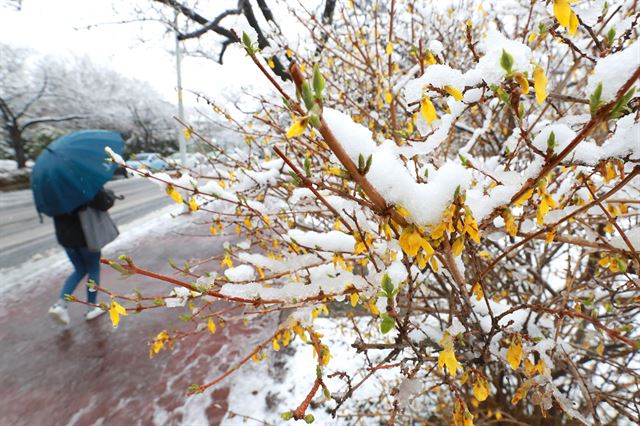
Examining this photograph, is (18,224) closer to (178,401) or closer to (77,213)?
(77,213)

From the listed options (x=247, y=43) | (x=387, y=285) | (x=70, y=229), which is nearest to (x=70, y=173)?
(x=70, y=229)

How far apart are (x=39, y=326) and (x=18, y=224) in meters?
6.85

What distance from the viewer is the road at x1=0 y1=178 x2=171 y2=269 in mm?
6527

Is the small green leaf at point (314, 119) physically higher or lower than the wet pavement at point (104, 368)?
higher

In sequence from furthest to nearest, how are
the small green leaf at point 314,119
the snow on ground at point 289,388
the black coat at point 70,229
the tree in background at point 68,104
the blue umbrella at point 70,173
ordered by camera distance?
the tree in background at point 68,104, the black coat at point 70,229, the blue umbrella at point 70,173, the snow on ground at point 289,388, the small green leaf at point 314,119

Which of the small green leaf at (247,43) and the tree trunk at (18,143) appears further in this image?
the tree trunk at (18,143)

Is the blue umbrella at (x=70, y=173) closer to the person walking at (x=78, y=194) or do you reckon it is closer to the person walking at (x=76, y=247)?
the person walking at (x=78, y=194)

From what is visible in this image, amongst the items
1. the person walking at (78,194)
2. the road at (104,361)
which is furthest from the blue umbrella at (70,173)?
the road at (104,361)

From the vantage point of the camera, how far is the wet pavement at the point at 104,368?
2.67m

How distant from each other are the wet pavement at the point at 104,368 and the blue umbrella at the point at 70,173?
1415mm

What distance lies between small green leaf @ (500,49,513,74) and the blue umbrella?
3513 millimetres

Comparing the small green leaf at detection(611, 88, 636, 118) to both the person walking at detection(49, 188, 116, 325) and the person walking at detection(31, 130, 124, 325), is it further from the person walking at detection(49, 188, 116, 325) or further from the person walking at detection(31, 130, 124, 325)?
the person walking at detection(49, 188, 116, 325)

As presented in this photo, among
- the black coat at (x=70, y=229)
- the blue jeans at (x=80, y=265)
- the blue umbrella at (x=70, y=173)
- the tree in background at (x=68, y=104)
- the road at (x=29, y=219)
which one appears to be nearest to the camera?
the blue umbrella at (x=70, y=173)

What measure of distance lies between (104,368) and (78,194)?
1.69 meters
